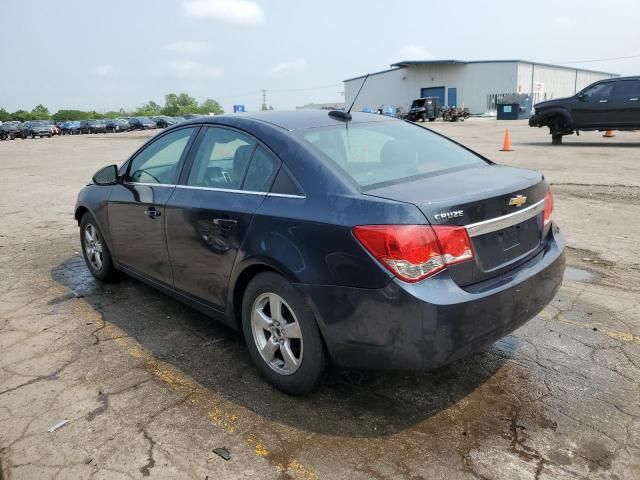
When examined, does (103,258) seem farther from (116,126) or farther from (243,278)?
(116,126)

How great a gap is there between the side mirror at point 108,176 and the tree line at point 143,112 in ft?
332

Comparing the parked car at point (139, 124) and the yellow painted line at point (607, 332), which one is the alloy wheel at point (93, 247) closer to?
the yellow painted line at point (607, 332)

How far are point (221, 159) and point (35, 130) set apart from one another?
54.0 m

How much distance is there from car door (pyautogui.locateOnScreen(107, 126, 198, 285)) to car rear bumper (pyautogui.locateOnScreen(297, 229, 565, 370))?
1619 millimetres

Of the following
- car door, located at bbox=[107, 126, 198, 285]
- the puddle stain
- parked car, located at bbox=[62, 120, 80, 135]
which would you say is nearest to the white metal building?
parked car, located at bbox=[62, 120, 80, 135]

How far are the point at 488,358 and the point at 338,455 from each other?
1383 mm

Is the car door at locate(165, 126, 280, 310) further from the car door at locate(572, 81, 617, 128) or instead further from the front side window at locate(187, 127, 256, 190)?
the car door at locate(572, 81, 617, 128)

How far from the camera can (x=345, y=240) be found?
2.50 metres

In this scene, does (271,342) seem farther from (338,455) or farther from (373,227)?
(373,227)

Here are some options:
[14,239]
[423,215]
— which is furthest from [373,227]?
[14,239]

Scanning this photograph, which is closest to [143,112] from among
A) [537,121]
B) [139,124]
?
[139,124]

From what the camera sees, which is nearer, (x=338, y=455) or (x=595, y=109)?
(x=338, y=455)

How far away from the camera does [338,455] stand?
2.50m

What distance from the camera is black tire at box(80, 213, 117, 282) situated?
4840 millimetres
